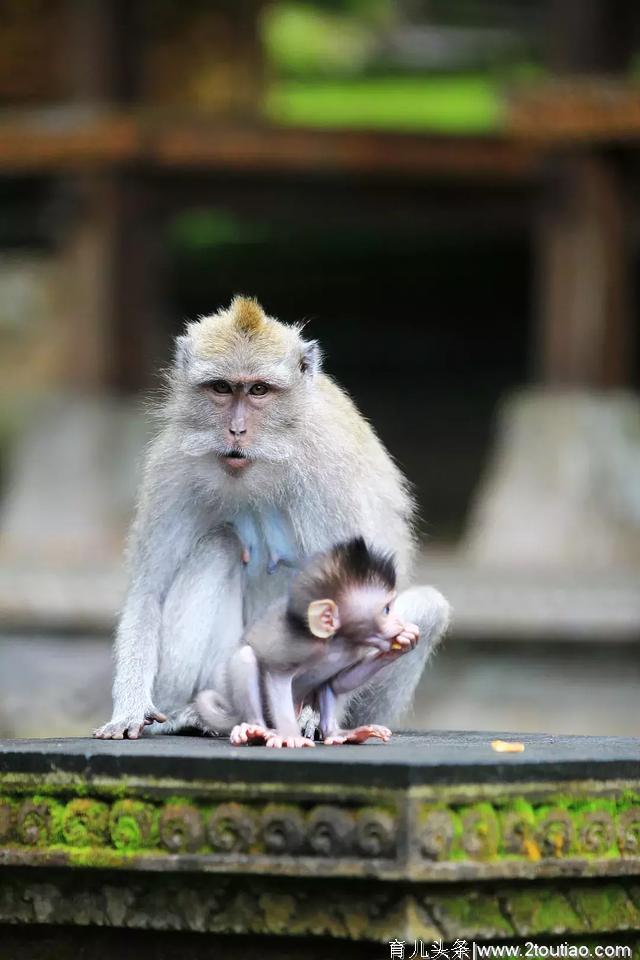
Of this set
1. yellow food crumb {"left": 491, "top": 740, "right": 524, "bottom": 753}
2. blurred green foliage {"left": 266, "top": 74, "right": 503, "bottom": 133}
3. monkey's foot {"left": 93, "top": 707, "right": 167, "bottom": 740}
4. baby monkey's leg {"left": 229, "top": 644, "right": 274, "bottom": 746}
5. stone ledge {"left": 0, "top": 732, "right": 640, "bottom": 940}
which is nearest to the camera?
stone ledge {"left": 0, "top": 732, "right": 640, "bottom": 940}

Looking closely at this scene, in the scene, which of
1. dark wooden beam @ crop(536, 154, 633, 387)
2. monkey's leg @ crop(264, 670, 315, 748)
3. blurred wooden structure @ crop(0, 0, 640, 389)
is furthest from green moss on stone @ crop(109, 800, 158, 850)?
dark wooden beam @ crop(536, 154, 633, 387)

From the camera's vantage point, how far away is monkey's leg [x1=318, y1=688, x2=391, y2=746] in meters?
4.55

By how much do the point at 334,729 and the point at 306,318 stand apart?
5.03 m

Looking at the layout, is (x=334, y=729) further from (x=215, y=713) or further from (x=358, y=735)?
(x=215, y=713)

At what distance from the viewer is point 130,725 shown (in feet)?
15.8

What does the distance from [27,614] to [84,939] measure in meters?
6.59

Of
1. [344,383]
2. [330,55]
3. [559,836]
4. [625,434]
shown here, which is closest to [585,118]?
[625,434]

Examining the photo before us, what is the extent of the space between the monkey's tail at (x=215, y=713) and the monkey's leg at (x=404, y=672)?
0.54 m

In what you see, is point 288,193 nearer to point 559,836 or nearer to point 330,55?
point 330,55

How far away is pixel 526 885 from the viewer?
12.6ft

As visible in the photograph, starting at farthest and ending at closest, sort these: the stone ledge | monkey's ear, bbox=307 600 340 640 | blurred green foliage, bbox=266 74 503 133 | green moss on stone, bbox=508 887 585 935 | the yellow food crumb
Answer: blurred green foliage, bbox=266 74 503 133, monkey's ear, bbox=307 600 340 640, the yellow food crumb, green moss on stone, bbox=508 887 585 935, the stone ledge

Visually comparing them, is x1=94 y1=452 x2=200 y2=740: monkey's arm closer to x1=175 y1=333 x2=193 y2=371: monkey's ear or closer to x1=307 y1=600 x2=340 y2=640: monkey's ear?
x1=175 y1=333 x2=193 y2=371: monkey's ear

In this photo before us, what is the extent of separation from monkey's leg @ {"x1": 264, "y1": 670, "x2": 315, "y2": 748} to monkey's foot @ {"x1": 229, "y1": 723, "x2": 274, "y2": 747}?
0.10 ft

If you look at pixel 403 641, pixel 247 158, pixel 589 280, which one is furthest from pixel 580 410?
pixel 403 641
